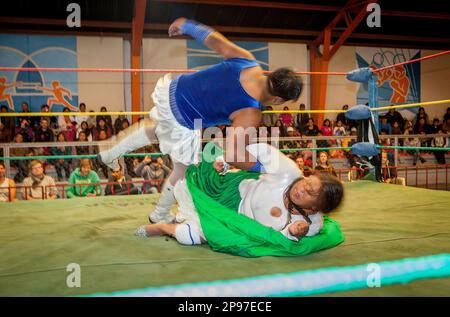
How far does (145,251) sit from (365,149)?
2.22 meters

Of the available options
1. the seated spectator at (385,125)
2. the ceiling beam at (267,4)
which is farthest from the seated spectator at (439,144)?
the ceiling beam at (267,4)

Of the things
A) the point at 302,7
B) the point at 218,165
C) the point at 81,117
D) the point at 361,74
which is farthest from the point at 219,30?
the point at 218,165

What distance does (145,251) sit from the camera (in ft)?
5.20

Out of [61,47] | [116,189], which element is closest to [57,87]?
[61,47]

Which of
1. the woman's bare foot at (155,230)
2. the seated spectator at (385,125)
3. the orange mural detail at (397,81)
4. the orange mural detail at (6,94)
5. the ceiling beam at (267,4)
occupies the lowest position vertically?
the woman's bare foot at (155,230)

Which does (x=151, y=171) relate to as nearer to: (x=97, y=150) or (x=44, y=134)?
(x=97, y=150)

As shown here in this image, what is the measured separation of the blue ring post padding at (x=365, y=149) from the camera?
308cm

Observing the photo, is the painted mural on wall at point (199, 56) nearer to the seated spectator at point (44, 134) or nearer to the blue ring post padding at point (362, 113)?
the seated spectator at point (44, 134)

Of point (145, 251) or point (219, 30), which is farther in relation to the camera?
point (219, 30)

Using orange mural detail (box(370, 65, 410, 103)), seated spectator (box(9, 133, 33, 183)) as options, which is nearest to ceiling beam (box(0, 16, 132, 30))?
seated spectator (box(9, 133, 33, 183))

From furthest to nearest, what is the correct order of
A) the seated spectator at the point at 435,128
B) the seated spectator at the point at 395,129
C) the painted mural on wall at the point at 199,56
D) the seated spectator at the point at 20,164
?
1. the painted mural on wall at the point at 199,56
2. the seated spectator at the point at 435,128
3. the seated spectator at the point at 395,129
4. the seated spectator at the point at 20,164

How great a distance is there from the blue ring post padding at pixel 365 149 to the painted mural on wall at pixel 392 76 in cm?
719
